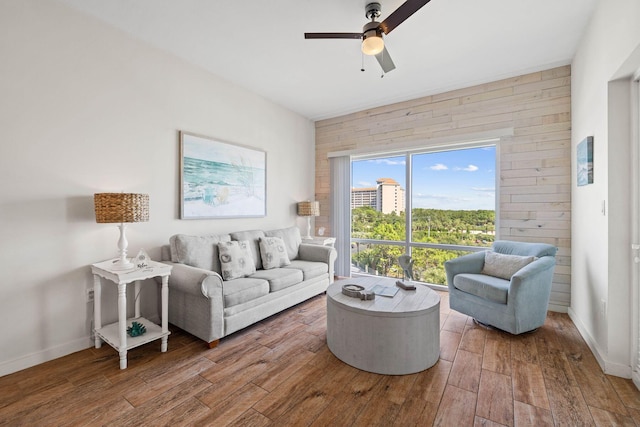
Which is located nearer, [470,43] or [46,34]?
[46,34]

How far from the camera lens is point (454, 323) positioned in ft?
9.64

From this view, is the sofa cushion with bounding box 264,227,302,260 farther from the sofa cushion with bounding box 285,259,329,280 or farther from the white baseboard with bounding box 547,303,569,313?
the white baseboard with bounding box 547,303,569,313

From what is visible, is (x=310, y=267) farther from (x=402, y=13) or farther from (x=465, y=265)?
(x=402, y=13)

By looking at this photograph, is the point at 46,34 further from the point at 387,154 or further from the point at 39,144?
the point at 387,154

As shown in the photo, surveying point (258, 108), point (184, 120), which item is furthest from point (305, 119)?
point (184, 120)

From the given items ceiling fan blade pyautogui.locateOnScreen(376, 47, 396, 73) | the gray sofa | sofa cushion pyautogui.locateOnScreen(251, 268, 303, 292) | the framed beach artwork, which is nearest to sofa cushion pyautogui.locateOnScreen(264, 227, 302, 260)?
the gray sofa

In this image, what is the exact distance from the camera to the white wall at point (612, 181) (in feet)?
6.37

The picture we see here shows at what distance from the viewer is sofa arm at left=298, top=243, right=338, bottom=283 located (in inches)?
155

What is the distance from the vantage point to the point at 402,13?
1.96 metres

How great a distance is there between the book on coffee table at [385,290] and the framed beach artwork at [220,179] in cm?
208

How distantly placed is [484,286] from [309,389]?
188 centimetres

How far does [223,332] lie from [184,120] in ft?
7.46

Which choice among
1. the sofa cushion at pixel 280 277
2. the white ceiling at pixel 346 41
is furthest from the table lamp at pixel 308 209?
the white ceiling at pixel 346 41

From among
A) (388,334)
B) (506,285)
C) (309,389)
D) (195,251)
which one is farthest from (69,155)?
(506,285)
